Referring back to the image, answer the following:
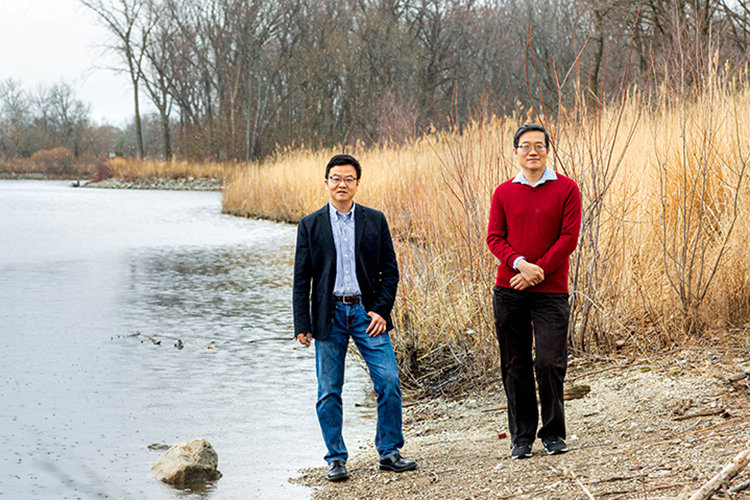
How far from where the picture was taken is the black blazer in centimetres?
379

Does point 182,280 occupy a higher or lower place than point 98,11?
lower

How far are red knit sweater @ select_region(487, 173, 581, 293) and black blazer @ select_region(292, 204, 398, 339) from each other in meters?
0.61

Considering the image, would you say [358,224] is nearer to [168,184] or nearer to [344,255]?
[344,255]

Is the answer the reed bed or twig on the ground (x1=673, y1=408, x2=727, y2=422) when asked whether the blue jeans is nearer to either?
twig on the ground (x1=673, y1=408, x2=727, y2=422)

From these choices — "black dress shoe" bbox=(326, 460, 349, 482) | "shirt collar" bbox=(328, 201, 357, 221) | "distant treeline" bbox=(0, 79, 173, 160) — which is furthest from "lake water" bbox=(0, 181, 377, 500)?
"distant treeline" bbox=(0, 79, 173, 160)

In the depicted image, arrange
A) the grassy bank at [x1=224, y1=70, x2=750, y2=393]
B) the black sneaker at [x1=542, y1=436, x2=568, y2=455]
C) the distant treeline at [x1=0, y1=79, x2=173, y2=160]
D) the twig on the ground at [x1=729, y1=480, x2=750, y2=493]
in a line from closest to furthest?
the twig on the ground at [x1=729, y1=480, x2=750, y2=493] < the black sneaker at [x1=542, y1=436, x2=568, y2=455] < the grassy bank at [x1=224, y1=70, x2=750, y2=393] < the distant treeline at [x1=0, y1=79, x2=173, y2=160]

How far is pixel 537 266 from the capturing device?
3479mm

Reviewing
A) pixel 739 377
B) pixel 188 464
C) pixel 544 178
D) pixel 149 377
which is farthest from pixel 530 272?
pixel 149 377

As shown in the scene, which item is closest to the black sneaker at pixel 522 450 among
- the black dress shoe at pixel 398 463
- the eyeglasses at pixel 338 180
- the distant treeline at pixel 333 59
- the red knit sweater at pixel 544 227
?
the black dress shoe at pixel 398 463

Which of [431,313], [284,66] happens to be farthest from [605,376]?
[284,66]

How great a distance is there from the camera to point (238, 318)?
348 inches

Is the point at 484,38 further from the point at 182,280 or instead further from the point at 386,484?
the point at 386,484

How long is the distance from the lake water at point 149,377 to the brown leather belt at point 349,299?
1.03 metres

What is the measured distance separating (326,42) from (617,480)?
35.4 meters
